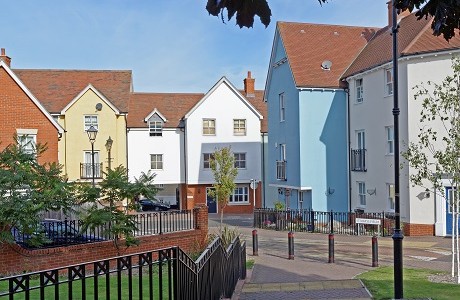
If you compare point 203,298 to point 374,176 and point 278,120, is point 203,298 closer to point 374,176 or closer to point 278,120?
point 374,176

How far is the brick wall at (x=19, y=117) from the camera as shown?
84.2ft

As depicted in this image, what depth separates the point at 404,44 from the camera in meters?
23.9

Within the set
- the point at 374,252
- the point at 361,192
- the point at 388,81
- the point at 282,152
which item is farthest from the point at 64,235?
the point at 282,152

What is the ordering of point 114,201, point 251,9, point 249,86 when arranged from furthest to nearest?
1. point 249,86
2. point 114,201
3. point 251,9

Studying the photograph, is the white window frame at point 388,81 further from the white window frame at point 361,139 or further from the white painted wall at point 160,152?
the white painted wall at point 160,152

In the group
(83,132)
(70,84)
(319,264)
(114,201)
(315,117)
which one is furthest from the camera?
(70,84)

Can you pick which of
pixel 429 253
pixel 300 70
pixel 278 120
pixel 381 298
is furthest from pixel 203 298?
pixel 278 120

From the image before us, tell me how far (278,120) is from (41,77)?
1940 cm

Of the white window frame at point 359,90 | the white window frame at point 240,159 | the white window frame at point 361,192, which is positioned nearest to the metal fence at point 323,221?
the white window frame at point 361,192

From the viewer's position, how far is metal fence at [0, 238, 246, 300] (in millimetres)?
3580

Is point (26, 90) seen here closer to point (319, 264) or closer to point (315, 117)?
point (315, 117)

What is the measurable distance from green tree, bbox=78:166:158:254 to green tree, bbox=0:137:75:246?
1.96 ft

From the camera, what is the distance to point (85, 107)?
38.1 metres

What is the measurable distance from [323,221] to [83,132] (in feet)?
66.3
